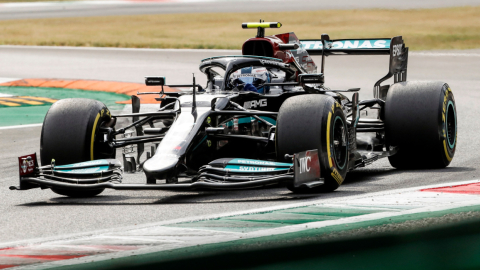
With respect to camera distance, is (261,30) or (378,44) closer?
(261,30)

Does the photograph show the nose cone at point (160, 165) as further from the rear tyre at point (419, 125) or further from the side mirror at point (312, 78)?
the rear tyre at point (419, 125)

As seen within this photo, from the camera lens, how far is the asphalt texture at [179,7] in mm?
42938

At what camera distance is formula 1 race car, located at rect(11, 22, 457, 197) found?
672 cm

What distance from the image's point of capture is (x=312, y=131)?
6762mm

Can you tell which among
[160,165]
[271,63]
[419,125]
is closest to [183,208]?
[160,165]

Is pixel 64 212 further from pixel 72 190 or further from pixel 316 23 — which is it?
pixel 316 23

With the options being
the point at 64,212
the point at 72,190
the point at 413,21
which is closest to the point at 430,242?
the point at 64,212

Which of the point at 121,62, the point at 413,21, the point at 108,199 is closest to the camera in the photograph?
the point at 108,199

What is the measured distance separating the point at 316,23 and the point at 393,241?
33705 millimetres

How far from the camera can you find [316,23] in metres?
37.9

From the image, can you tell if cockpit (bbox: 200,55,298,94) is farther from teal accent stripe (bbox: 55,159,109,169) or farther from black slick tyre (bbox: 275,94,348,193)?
teal accent stripe (bbox: 55,159,109,169)

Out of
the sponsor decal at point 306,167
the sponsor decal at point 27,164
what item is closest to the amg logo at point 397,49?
Answer: the sponsor decal at point 306,167

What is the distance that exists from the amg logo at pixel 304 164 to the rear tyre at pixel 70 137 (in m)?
2.15

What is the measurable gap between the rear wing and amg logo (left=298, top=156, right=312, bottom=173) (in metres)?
3.27
